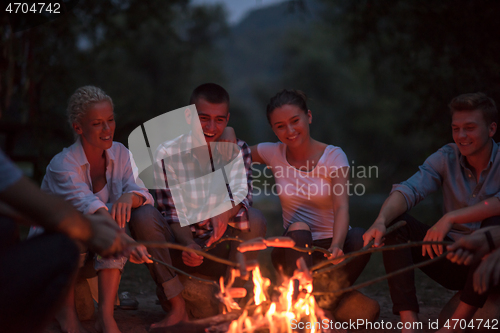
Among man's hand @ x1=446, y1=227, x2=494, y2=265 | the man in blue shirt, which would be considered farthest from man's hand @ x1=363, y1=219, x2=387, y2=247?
man's hand @ x1=446, y1=227, x2=494, y2=265

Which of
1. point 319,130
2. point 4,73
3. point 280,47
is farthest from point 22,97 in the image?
point 280,47

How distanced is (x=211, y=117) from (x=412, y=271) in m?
1.71

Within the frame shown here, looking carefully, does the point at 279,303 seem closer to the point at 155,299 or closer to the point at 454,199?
the point at 454,199

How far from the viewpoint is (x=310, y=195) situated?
3.19 metres

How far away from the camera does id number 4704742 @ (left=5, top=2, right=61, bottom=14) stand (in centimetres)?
619

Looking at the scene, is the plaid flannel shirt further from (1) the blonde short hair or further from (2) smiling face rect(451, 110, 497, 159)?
(2) smiling face rect(451, 110, 497, 159)

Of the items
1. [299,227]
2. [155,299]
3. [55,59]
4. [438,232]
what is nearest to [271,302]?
[299,227]

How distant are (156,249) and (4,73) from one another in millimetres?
6607

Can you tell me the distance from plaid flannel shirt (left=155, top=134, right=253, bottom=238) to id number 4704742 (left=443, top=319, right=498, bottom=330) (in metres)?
1.35

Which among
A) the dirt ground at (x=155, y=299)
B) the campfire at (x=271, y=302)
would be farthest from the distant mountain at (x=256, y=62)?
Result: the campfire at (x=271, y=302)

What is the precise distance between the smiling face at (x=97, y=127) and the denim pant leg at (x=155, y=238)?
53 centimetres

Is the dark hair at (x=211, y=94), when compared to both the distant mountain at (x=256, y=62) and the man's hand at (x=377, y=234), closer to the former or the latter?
the man's hand at (x=377, y=234)

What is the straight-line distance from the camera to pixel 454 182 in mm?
2936

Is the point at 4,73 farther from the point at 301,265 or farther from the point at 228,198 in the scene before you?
the point at 301,265
